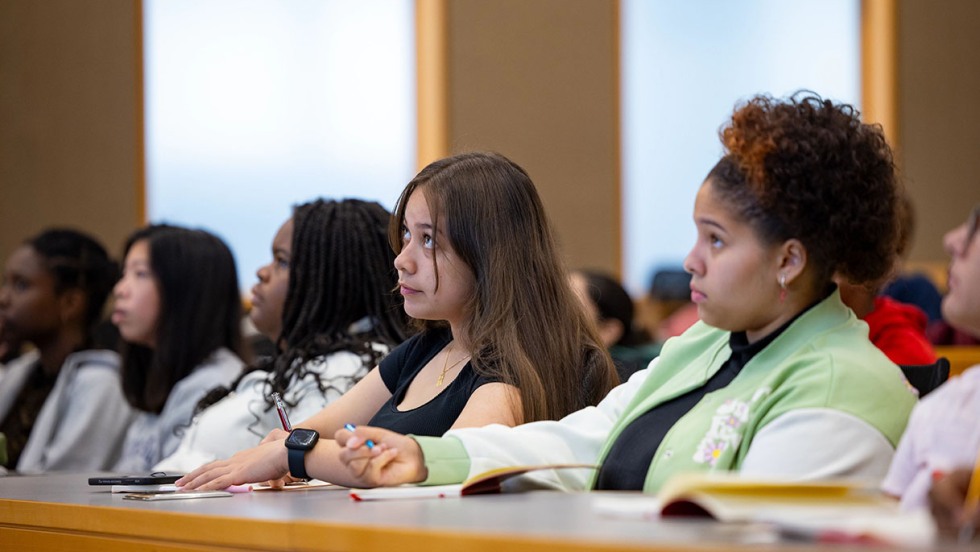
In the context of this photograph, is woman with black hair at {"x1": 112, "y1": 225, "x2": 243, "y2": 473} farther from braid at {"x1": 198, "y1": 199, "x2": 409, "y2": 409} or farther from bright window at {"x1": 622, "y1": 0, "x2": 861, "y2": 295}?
bright window at {"x1": 622, "y1": 0, "x2": 861, "y2": 295}

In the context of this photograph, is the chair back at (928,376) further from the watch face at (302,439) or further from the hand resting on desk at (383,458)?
the watch face at (302,439)

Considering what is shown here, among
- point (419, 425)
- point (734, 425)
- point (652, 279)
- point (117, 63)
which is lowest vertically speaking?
point (652, 279)

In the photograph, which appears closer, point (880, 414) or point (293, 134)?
point (880, 414)

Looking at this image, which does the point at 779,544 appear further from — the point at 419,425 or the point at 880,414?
the point at 419,425

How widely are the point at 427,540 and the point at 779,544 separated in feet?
1.00

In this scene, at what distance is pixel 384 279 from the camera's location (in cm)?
280

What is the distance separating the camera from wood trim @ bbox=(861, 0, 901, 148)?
21.9 feet

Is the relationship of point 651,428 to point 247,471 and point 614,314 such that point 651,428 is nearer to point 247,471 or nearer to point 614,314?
point 247,471

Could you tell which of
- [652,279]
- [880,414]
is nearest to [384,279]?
[880,414]

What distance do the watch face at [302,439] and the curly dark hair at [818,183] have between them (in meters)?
0.65

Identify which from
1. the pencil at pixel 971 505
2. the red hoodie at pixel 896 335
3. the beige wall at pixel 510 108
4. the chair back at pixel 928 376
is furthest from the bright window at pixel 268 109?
the pencil at pixel 971 505

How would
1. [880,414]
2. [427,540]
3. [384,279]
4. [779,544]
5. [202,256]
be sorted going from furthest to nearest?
[202,256]
[384,279]
[880,414]
[427,540]
[779,544]

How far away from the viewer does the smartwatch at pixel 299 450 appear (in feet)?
5.64

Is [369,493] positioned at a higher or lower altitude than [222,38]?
lower
